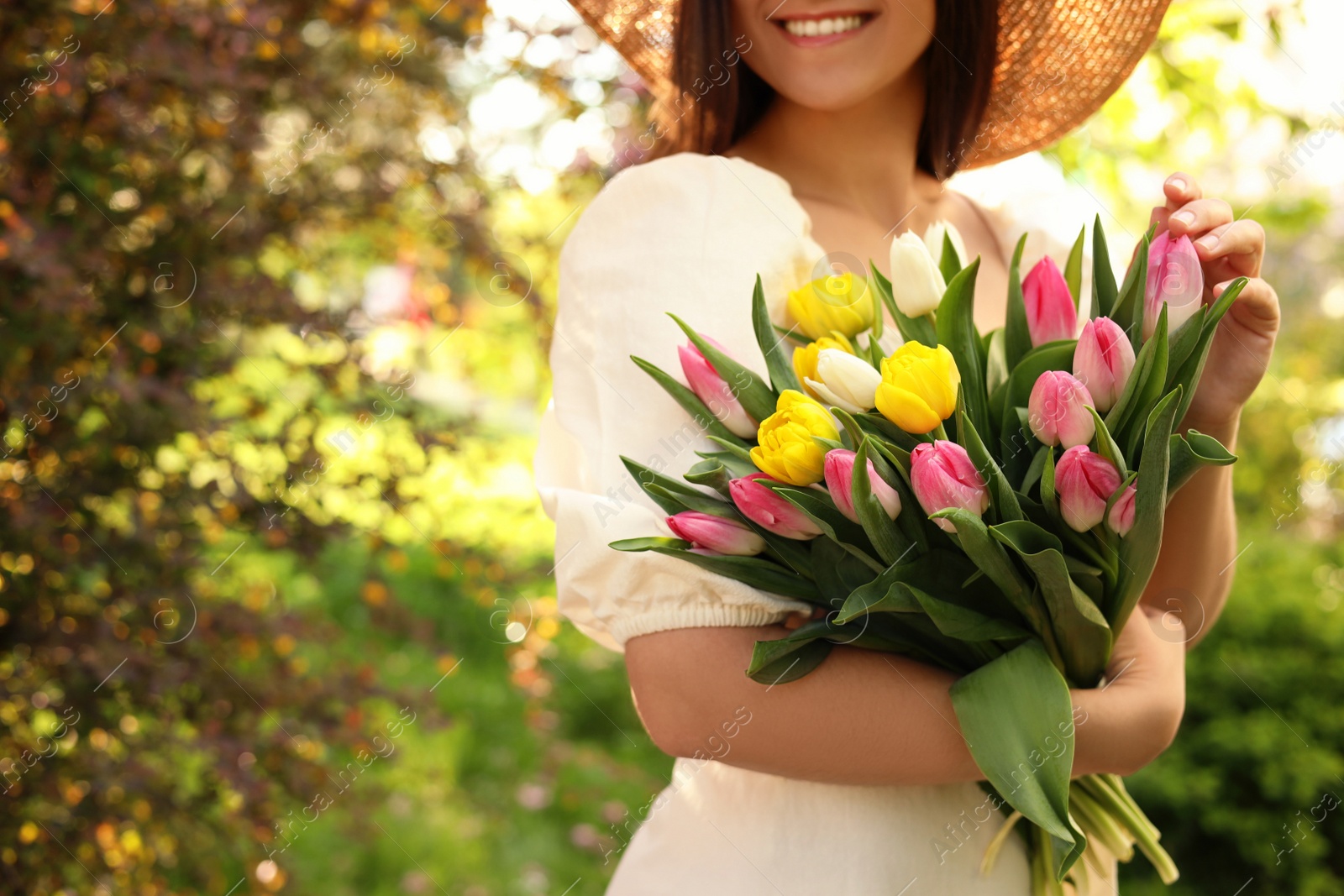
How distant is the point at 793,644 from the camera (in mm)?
1100

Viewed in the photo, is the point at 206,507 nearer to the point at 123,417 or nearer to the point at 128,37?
the point at 123,417

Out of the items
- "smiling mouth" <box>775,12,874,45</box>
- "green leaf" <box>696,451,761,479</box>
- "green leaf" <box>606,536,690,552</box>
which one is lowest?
"green leaf" <box>606,536,690,552</box>

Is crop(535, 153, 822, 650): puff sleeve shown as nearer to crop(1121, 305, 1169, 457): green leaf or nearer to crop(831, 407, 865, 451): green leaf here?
crop(831, 407, 865, 451): green leaf

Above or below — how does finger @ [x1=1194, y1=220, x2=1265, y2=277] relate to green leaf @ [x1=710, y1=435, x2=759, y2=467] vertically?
above

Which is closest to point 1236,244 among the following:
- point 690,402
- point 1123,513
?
point 1123,513

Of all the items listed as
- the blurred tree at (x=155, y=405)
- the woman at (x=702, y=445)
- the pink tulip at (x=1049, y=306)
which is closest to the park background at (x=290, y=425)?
the blurred tree at (x=155, y=405)

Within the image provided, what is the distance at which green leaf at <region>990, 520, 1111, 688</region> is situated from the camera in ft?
3.29

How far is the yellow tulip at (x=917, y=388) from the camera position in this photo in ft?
3.35

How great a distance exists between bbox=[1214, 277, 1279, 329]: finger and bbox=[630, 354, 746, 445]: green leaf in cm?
54

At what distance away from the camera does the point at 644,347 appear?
124 centimetres

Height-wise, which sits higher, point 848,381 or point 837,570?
point 848,381

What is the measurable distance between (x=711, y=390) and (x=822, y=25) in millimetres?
567

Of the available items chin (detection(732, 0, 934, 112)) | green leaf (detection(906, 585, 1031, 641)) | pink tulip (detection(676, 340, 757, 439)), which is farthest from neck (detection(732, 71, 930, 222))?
green leaf (detection(906, 585, 1031, 641))

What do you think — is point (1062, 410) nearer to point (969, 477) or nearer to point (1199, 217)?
point (969, 477)
